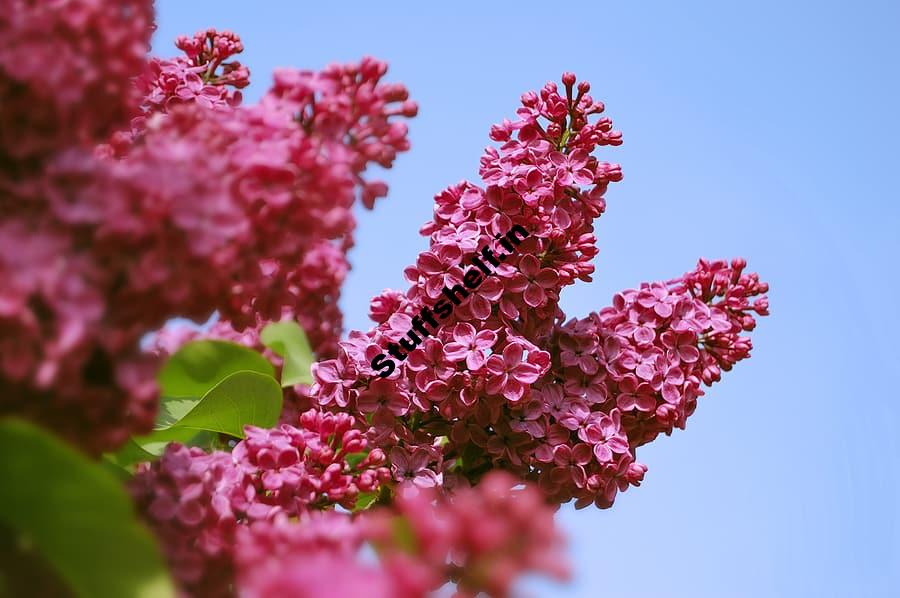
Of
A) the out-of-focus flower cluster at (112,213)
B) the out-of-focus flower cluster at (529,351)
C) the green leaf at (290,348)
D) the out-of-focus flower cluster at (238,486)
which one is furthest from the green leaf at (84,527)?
the green leaf at (290,348)

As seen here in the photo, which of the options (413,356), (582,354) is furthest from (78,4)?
(582,354)

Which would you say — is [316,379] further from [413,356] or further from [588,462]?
[588,462]

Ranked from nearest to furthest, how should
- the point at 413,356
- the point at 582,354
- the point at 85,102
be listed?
the point at 85,102, the point at 413,356, the point at 582,354

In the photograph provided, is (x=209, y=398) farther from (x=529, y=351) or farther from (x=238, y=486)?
(x=529, y=351)

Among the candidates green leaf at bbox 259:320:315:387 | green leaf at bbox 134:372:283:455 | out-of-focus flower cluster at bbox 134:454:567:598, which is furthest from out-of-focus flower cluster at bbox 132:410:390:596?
Result: green leaf at bbox 259:320:315:387

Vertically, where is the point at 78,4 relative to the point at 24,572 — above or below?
above

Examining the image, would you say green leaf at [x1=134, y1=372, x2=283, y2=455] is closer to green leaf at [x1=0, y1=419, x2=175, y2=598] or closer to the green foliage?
the green foliage
